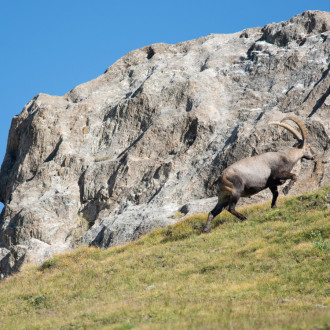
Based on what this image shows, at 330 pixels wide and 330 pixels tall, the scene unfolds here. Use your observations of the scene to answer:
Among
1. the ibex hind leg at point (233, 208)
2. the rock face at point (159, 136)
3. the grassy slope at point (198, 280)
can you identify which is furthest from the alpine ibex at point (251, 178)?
the rock face at point (159, 136)

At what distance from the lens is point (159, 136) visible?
34.3 m

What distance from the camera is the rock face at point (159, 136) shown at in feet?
92.4

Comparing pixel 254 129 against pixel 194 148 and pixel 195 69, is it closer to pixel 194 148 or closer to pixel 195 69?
pixel 194 148

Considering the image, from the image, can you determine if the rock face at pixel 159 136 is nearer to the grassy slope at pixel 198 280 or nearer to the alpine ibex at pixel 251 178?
the alpine ibex at pixel 251 178

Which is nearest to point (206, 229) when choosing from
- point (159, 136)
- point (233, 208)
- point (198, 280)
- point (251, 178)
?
point (233, 208)

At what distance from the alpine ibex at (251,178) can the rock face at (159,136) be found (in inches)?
139

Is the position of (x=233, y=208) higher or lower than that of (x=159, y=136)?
lower

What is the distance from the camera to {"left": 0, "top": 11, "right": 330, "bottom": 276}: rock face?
2816 centimetres

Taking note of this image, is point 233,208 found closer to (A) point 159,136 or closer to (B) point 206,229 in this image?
(B) point 206,229

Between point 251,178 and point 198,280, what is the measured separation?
272 inches

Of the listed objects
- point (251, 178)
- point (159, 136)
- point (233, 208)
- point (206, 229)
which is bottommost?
point (206, 229)

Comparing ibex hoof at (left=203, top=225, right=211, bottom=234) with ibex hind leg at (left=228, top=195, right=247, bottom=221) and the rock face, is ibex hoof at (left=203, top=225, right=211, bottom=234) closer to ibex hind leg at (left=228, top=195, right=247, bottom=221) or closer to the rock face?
ibex hind leg at (left=228, top=195, right=247, bottom=221)

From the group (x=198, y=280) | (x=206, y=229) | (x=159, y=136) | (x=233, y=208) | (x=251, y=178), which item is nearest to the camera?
(x=198, y=280)

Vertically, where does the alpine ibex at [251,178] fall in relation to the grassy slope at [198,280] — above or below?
above
